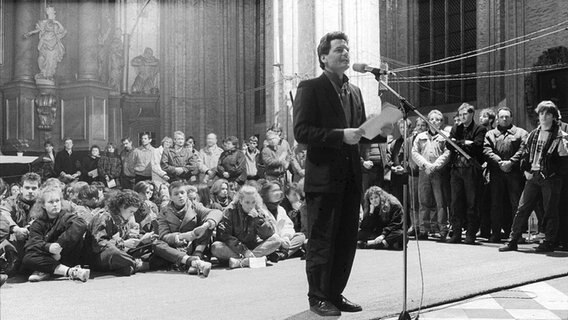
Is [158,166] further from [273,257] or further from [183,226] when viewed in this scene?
[273,257]

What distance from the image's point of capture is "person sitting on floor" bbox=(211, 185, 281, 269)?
20.2ft

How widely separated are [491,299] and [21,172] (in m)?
9.28

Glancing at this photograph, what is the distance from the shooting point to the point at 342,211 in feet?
12.0

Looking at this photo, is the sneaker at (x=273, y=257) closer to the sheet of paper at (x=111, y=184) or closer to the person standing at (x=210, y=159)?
the person standing at (x=210, y=159)

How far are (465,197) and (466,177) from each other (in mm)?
257

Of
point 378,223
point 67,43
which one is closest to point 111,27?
point 67,43

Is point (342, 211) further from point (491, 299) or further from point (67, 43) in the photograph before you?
point (67, 43)

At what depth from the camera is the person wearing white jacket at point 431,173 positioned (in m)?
7.51

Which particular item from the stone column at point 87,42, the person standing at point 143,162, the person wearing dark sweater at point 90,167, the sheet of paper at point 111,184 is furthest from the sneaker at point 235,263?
the stone column at point 87,42

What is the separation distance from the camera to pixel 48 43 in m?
13.4

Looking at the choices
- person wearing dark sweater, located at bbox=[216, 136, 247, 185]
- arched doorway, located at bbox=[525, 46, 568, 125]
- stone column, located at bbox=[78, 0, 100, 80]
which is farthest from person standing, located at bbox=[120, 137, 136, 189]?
arched doorway, located at bbox=[525, 46, 568, 125]

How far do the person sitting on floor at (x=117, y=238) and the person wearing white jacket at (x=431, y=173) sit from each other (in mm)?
3494

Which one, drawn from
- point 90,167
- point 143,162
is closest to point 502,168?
Result: point 143,162

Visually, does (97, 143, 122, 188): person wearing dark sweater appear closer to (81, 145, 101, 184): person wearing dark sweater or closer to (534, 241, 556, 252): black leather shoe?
(81, 145, 101, 184): person wearing dark sweater
